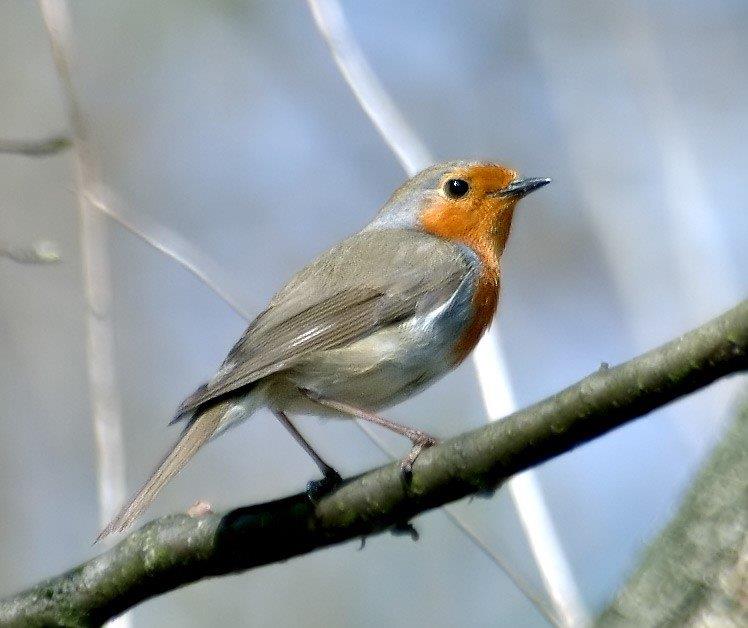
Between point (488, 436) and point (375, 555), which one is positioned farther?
point (375, 555)

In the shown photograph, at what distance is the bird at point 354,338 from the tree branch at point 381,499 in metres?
0.29

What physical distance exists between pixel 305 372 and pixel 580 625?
126 centimetres

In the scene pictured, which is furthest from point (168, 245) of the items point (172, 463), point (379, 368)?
point (172, 463)

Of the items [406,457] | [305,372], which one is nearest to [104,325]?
[305,372]

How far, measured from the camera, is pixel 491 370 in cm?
405

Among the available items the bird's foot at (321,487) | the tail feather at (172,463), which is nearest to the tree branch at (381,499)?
the bird's foot at (321,487)

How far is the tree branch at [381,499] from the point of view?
2303 millimetres

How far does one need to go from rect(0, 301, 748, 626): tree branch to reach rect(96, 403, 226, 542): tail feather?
5.7 inches

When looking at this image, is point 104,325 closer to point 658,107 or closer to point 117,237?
point 658,107

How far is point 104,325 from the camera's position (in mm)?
4098

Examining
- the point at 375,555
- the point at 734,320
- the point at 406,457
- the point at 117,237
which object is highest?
the point at 734,320

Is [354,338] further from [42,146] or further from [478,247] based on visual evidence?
[42,146]

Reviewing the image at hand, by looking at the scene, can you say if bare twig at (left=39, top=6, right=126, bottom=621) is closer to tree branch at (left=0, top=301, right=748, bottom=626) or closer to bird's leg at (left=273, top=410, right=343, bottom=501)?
bird's leg at (left=273, top=410, right=343, bottom=501)

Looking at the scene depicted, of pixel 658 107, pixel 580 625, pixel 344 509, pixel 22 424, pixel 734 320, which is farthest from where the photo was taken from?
pixel 22 424
